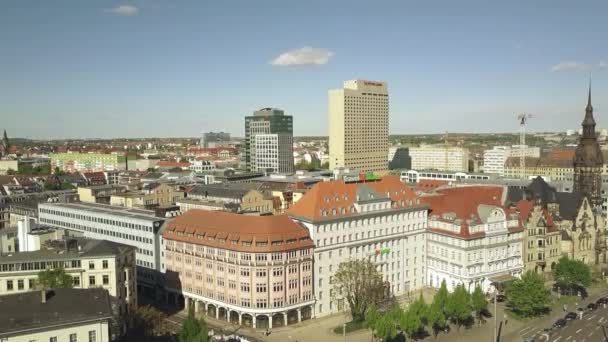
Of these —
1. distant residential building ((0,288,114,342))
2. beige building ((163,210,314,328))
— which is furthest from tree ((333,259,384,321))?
distant residential building ((0,288,114,342))

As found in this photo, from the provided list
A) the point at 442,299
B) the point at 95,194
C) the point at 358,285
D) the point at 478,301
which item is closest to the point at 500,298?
the point at 478,301

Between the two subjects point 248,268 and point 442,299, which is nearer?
point 442,299

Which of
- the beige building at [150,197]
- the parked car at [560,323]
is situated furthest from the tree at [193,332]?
the beige building at [150,197]

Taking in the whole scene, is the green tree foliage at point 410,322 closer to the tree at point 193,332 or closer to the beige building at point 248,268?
the beige building at point 248,268

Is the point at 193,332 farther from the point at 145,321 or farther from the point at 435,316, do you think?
the point at 435,316

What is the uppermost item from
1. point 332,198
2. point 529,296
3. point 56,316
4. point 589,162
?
point 589,162

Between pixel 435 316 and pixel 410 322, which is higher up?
pixel 410 322

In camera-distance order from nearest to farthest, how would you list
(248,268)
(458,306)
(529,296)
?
(458,306), (248,268), (529,296)

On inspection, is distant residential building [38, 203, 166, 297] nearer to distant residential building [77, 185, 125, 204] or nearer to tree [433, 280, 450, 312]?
distant residential building [77, 185, 125, 204]
